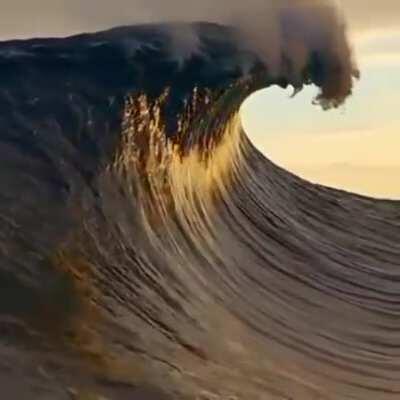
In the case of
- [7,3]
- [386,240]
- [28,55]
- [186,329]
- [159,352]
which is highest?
[386,240]

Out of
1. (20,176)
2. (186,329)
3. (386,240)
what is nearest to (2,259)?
(20,176)

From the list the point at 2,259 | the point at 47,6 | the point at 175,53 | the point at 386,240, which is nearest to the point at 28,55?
A: the point at 175,53

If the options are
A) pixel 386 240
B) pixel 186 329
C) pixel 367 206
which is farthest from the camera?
pixel 367 206

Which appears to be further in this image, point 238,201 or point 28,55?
point 238,201

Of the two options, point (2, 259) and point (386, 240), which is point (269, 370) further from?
point (386, 240)

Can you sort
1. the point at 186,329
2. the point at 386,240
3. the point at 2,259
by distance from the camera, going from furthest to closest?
the point at 386,240
the point at 186,329
the point at 2,259

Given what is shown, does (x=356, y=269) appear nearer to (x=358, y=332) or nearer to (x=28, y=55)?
(x=358, y=332)

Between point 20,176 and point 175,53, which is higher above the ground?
point 175,53
